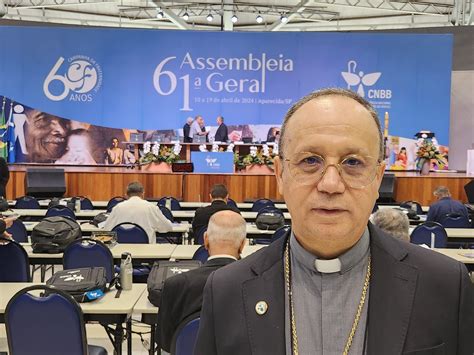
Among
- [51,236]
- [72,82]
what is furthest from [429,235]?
[72,82]

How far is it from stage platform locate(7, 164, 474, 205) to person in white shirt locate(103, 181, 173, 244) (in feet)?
19.3

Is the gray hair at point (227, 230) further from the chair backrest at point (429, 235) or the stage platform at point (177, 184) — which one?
the stage platform at point (177, 184)

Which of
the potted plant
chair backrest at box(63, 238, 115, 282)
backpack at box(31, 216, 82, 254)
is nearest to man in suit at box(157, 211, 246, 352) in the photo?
chair backrest at box(63, 238, 115, 282)

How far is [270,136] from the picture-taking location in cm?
1739

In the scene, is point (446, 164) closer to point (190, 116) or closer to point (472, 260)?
point (190, 116)

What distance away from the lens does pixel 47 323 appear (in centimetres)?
331

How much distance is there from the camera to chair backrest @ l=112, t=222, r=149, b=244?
637 centimetres

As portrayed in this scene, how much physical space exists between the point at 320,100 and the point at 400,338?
455mm

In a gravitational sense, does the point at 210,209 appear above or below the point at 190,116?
below

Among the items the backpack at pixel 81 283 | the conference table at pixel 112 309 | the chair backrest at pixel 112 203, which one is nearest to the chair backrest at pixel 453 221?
the chair backrest at pixel 112 203

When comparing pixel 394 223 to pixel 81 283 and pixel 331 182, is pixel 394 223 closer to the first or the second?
pixel 81 283

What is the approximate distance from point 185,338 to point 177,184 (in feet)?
32.8

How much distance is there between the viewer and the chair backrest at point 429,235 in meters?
6.53

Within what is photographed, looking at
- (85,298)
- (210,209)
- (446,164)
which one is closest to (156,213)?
(210,209)
